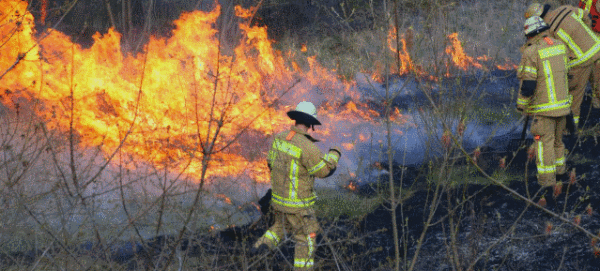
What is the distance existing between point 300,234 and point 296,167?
0.67 metres

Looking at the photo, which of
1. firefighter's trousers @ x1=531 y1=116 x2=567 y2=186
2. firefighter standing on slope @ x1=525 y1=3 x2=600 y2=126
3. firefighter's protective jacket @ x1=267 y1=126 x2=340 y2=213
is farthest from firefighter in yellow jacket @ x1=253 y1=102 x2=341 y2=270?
firefighter standing on slope @ x1=525 y1=3 x2=600 y2=126

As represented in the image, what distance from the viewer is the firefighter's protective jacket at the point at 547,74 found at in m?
6.22

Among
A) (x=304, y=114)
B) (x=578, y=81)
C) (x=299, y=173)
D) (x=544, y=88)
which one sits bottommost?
(x=299, y=173)

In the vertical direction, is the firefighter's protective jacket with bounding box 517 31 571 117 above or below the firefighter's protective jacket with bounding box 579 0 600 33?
below

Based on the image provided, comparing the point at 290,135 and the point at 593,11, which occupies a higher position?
the point at 593,11

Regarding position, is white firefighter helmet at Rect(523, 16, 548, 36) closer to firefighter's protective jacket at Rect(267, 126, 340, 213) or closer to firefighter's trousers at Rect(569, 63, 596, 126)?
firefighter's trousers at Rect(569, 63, 596, 126)

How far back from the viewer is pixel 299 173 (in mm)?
5293

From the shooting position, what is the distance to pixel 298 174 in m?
5.29

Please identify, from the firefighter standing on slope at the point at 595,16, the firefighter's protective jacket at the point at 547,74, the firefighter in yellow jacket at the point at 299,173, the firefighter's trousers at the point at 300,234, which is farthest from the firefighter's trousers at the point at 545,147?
the firefighter's trousers at the point at 300,234

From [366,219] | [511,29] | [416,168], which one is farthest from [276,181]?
[511,29]

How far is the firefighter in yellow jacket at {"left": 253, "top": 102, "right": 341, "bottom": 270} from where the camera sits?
5223 mm

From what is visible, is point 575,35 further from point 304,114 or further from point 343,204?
point 304,114

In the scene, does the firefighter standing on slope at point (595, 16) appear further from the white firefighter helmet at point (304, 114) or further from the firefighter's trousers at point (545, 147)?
the white firefighter helmet at point (304, 114)

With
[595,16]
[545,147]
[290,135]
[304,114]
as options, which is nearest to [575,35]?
[595,16]
